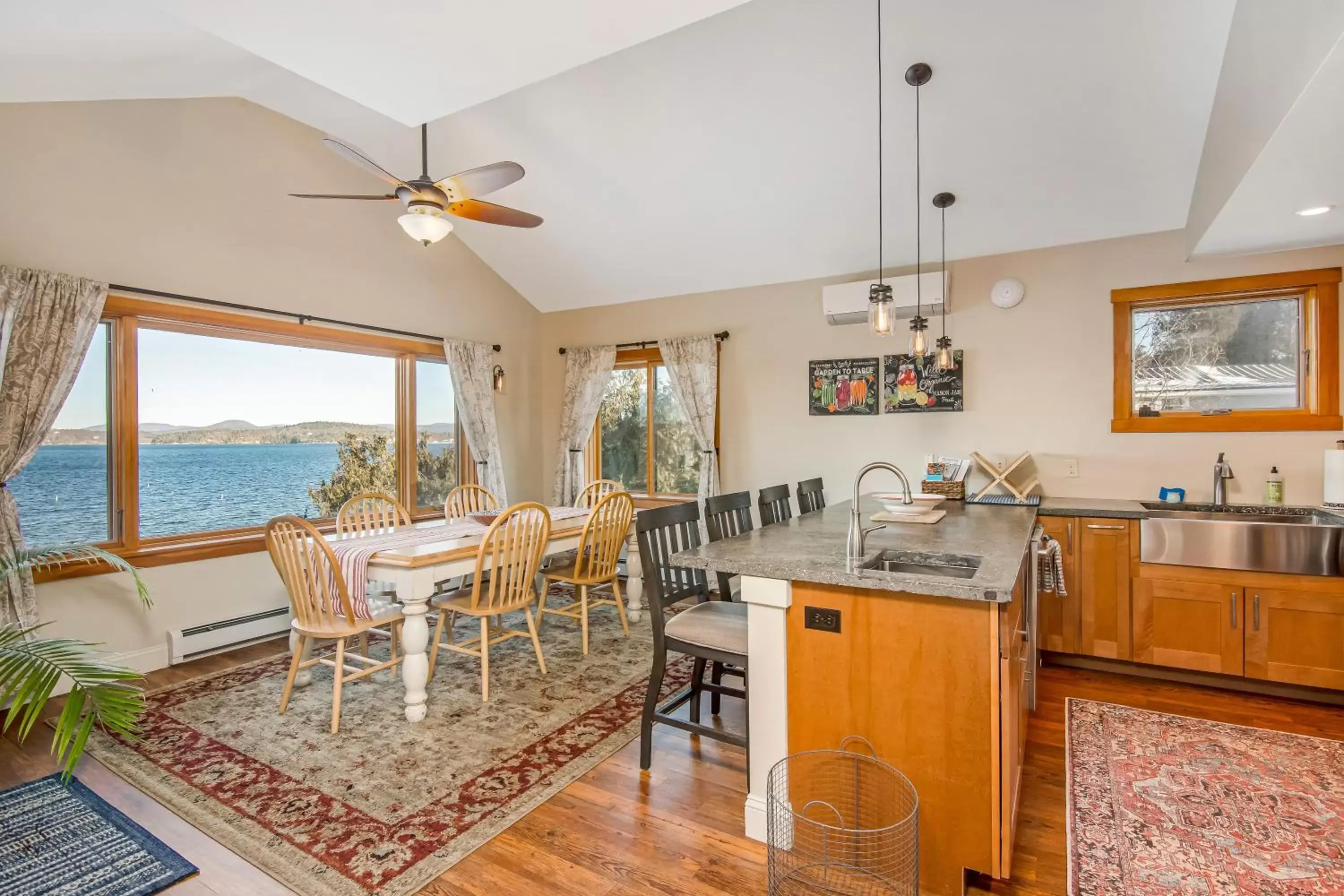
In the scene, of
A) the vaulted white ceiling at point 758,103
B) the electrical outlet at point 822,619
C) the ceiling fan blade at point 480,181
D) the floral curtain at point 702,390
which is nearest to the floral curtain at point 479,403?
the vaulted white ceiling at point 758,103

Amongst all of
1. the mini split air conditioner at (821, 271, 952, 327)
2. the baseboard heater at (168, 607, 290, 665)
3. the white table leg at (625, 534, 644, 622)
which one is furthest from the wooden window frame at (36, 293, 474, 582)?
the mini split air conditioner at (821, 271, 952, 327)

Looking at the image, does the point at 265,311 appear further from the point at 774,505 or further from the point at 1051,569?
the point at 1051,569

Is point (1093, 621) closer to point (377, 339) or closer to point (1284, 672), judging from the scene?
point (1284, 672)

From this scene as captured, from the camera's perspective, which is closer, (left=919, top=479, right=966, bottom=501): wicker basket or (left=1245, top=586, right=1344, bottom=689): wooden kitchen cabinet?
(left=1245, top=586, right=1344, bottom=689): wooden kitchen cabinet

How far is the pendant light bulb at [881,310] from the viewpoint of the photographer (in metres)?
2.45

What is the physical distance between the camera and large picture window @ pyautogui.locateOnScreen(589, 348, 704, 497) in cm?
540

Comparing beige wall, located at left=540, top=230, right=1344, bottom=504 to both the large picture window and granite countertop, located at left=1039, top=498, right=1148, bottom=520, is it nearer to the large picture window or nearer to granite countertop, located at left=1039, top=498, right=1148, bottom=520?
granite countertop, located at left=1039, top=498, right=1148, bottom=520

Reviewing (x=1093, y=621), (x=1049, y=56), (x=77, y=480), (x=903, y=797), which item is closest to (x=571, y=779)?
(x=903, y=797)

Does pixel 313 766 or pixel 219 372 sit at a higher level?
pixel 219 372

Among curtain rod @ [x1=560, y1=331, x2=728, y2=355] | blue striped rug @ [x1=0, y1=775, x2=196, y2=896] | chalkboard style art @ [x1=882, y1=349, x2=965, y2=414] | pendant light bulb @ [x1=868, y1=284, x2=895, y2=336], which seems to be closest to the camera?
blue striped rug @ [x1=0, y1=775, x2=196, y2=896]

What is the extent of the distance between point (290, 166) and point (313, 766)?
366 centimetres

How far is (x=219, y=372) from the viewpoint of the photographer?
13.1 feet

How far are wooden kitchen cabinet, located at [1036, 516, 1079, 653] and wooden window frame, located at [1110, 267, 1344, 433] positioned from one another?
82cm

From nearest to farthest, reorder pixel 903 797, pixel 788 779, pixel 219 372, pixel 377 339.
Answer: pixel 903 797 → pixel 788 779 → pixel 219 372 → pixel 377 339
